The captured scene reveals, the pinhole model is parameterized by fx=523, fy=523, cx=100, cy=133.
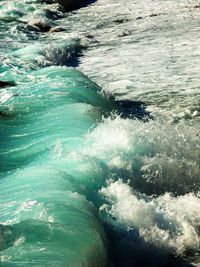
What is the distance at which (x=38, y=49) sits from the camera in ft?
58.2

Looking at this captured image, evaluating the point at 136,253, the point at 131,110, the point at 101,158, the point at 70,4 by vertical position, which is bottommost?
the point at 70,4

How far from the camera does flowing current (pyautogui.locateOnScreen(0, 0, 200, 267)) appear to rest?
18.0 feet

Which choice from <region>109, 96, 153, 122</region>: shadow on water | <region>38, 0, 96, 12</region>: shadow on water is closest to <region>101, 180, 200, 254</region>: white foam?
<region>109, 96, 153, 122</region>: shadow on water

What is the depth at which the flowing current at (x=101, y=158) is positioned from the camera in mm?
5500

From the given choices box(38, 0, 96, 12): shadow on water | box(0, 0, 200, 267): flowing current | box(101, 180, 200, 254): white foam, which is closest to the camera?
box(0, 0, 200, 267): flowing current

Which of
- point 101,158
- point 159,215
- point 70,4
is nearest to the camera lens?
point 159,215

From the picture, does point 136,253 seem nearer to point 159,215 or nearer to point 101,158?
point 159,215

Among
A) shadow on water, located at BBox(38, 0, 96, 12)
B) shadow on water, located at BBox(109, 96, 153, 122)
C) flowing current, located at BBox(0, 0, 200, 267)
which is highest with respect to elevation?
flowing current, located at BBox(0, 0, 200, 267)

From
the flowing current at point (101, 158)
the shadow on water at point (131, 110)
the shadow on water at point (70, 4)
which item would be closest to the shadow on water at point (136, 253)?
the flowing current at point (101, 158)

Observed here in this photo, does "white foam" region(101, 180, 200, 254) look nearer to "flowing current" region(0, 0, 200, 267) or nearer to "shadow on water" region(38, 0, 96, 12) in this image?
"flowing current" region(0, 0, 200, 267)

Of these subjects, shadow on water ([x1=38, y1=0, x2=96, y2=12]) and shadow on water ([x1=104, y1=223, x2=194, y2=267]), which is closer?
shadow on water ([x1=104, y1=223, x2=194, y2=267])

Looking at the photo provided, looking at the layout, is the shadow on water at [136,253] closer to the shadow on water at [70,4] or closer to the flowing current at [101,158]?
the flowing current at [101,158]

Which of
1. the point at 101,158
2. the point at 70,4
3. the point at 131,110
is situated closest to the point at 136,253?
the point at 101,158

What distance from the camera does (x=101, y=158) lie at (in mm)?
7676
